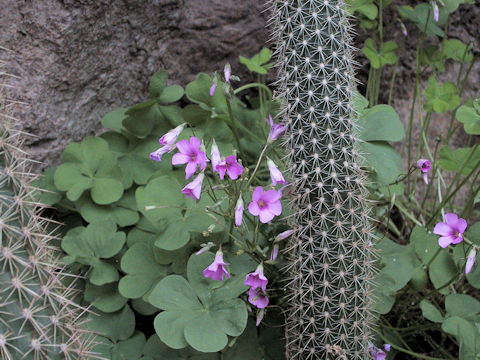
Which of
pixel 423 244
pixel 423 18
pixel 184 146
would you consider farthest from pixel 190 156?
pixel 423 18

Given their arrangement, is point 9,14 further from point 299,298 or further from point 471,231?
point 471,231

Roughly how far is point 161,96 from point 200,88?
0.60 feet

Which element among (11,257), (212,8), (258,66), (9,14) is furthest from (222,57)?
(11,257)

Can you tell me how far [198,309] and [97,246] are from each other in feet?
1.66

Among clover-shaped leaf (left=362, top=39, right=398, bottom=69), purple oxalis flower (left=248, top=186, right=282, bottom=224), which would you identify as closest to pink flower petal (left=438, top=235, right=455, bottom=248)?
purple oxalis flower (left=248, top=186, right=282, bottom=224)

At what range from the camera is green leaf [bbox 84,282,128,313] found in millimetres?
2006

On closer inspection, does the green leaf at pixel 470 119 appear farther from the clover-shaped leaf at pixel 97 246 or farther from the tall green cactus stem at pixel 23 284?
the tall green cactus stem at pixel 23 284

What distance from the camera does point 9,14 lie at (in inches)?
86.0

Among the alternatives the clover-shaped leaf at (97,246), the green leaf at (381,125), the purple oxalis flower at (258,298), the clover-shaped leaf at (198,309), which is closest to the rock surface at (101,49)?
the clover-shaped leaf at (97,246)

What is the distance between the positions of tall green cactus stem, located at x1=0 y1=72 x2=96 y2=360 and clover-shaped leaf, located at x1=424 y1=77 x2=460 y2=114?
167 cm

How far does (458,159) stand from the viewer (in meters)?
2.16

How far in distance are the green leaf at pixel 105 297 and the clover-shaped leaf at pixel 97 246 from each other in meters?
0.06

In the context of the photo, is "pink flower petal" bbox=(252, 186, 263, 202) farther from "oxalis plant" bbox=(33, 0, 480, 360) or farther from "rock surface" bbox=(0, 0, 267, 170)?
"rock surface" bbox=(0, 0, 267, 170)

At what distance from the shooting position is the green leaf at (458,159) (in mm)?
2123
